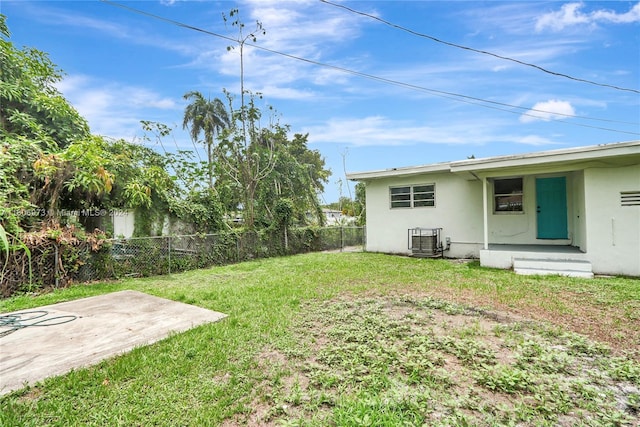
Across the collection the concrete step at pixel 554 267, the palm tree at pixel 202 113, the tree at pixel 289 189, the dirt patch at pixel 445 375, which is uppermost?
the palm tree at pixel 202 113

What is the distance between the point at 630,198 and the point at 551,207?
2086 millimetres

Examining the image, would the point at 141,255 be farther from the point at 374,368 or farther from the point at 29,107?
the point at 374,368

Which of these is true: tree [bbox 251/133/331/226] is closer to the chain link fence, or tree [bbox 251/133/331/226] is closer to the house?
the chain link fence

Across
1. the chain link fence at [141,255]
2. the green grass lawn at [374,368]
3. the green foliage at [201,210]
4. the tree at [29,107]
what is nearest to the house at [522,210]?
the green grass lawn at [374,368]

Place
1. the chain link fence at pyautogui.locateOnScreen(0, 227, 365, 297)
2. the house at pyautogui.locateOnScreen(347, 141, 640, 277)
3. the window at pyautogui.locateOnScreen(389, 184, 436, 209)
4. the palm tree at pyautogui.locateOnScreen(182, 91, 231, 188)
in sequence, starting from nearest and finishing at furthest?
the chain link fence at pyautogui.locateOnScreen(0, 227, 365, 297) < the house at pyautogui.locateOnScreen(347, 141, 640, 277) < the window at pyautogui.locateOnScreen(389, 184, 436, 209) < the palm tree at pyautogui.locateOnScreen(182, 91, 231, 188)

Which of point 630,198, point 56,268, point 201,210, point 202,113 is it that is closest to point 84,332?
point 56,268

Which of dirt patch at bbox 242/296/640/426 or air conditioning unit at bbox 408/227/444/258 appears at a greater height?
air conditioning unit at bbox 408/227/444/258

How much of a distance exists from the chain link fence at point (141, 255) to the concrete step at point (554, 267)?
23.7 feet

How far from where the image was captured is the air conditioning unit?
937 centimetres

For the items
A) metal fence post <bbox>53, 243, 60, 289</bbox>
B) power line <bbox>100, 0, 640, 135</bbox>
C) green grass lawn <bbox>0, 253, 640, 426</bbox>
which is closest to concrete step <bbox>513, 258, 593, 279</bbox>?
green grass lawn <bbox>0, 253, 640, 426</bbox>

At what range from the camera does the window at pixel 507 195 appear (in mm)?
9016

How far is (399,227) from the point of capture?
10547 mm

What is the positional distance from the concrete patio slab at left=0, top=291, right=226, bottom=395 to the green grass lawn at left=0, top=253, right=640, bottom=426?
27cm

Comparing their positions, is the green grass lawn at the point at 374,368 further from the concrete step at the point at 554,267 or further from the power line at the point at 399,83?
the power line at the point at 399,83
